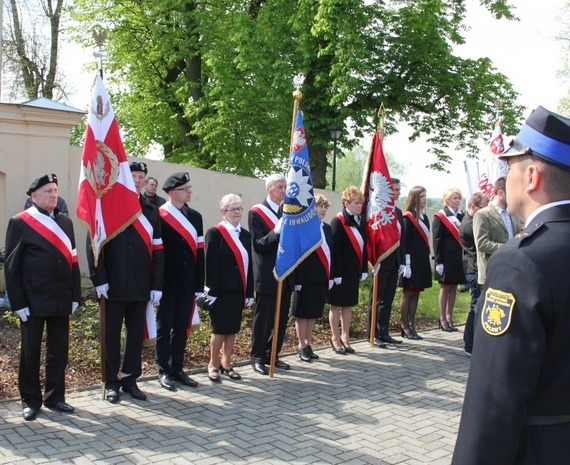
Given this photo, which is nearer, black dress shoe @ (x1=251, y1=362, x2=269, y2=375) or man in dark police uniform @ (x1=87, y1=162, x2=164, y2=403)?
man in dark police uniform @ (x1=87, y1=162, x2=164, y2=403)

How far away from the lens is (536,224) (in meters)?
2.05

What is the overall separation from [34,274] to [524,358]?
4.31 meters

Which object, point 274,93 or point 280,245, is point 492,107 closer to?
point 274,93

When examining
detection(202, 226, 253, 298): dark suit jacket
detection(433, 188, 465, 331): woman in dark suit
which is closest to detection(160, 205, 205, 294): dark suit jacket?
detection(202, 226, 253, 298): dark suit jacket

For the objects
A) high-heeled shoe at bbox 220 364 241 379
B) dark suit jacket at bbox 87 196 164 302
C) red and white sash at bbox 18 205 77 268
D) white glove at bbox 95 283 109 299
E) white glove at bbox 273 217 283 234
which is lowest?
high-heeled shoe at bbox 220 364 241 379

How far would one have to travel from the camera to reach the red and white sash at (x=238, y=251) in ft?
21.5

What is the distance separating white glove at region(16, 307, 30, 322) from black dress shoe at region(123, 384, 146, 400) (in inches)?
46.6

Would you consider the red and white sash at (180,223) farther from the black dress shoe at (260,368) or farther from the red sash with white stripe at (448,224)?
the red sash with white stripe at (448,224)

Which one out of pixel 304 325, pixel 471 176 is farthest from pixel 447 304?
pixel 304 325

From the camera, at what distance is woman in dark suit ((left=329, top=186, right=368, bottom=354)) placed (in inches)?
313

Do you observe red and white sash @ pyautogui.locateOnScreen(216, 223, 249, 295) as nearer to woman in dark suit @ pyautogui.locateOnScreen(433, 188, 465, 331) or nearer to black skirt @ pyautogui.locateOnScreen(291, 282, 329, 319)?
black skirt @ pyautogui.locateOnScreen(291, 282, 329, 319)

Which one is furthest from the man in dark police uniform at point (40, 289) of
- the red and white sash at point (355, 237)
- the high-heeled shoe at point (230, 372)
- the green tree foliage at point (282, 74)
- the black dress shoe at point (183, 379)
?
the green tree foliage at point (282, 74)

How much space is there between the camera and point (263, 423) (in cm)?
533

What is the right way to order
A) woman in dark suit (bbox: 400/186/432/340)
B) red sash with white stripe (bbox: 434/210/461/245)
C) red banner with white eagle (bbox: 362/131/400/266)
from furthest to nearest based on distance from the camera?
red sash with white stripe (bbox: 434/210/461/245) → woman in dark suit (bbox: 400/186/432/340) → red banner with white eagle (bbox: 362/131/400/266)
